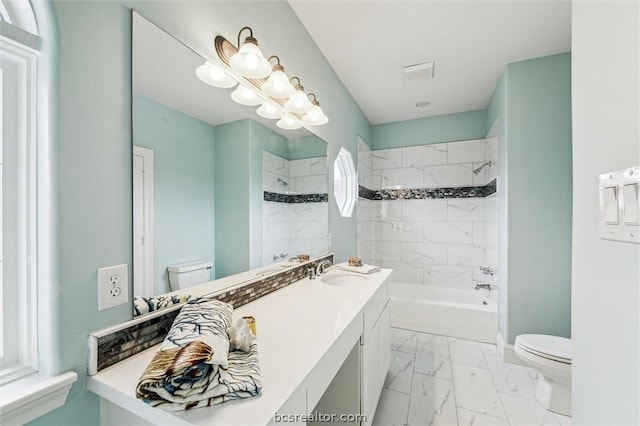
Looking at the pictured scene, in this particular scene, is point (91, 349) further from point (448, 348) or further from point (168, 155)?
point (448, 348)

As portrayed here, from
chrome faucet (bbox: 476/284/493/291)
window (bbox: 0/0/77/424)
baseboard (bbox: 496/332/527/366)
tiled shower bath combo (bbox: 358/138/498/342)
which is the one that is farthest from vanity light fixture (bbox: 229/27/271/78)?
chrome faucet (bbox: 476/284/493/291)

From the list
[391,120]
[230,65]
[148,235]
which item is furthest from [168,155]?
[391,120]

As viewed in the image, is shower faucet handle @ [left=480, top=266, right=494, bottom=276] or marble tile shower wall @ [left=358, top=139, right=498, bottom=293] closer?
shower faucet handle @ [left=480, top=266, right=494, bottom=276]

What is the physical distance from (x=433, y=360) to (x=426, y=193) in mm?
1975

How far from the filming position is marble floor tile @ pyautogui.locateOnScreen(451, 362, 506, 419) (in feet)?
5.84

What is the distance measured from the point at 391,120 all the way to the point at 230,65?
2.84 metres

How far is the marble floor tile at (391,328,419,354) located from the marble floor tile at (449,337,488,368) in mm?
343

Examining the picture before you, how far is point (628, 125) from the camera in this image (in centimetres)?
58

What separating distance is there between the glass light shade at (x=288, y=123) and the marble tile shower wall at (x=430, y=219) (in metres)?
1.49

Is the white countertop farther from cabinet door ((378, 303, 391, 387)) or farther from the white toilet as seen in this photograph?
the white toilet

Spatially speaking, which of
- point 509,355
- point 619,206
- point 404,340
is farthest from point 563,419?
point 619,206

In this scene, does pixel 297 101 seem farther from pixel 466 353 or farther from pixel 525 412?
pixel 466 353

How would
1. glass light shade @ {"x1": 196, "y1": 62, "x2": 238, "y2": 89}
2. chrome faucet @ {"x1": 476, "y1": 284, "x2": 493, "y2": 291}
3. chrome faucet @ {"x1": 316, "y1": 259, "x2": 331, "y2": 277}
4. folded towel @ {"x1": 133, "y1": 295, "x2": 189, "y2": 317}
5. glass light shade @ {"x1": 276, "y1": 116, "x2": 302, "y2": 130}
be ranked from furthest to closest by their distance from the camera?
chrome faucet @ {"x1": 476, "y1": 284, "x2": 493, "y2": 291} < chrome faucet @ {"x1": 316, "y1": 259, "x2": 331, "y2": 277} < glass light shade @ {"x1": 276, "y1": 116, "x2": 302, "y2": 130} < glass light shade @ {"x1": 196, "y1": 62, "x2": 238, "y2": 89} < folded towel @ {"x1": 133, "y1": 295, "x2": 189, "y2": 317}

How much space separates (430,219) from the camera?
3.52 meters
